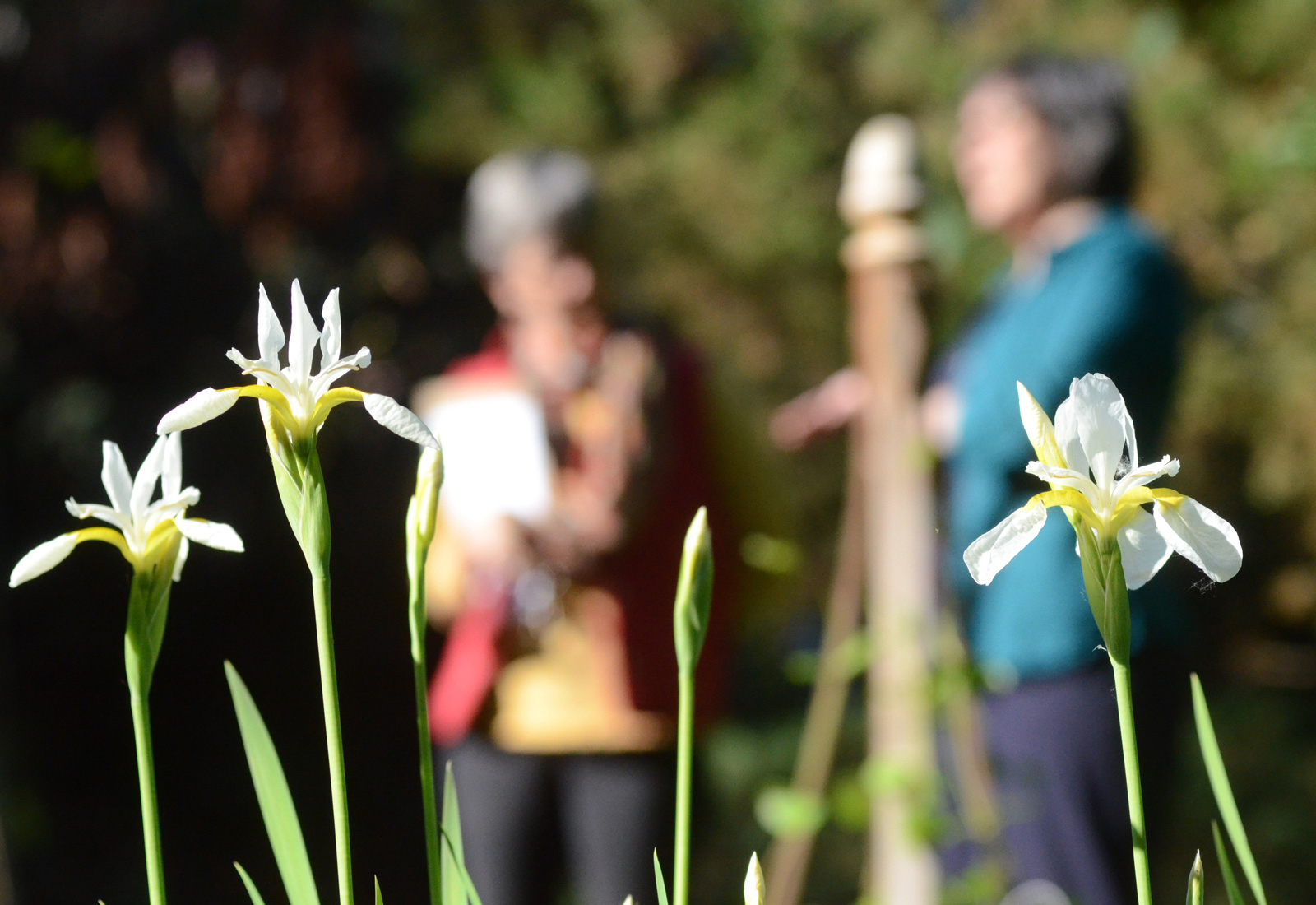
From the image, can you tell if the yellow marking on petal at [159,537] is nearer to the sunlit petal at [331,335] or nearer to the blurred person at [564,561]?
the sunlit petal at [331,335]

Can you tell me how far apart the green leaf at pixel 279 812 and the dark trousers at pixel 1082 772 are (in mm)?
935

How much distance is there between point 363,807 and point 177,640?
1.84ft

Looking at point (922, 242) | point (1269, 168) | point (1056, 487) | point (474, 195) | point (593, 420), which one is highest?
point (1269, 168)

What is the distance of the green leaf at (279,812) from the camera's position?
1.05 ft

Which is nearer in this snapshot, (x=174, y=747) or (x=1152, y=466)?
(x=1152, y=466)

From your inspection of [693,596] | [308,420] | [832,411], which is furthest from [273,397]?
[832,411]

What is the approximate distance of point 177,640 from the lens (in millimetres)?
2680

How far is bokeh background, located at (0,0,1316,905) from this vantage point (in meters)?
2.48

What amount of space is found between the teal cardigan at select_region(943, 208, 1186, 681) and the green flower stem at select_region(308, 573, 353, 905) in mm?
899

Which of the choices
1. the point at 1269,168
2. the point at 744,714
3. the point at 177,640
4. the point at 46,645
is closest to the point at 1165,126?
the point at 1269,168

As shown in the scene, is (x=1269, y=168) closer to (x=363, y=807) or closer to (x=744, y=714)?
(x=744, y=714)

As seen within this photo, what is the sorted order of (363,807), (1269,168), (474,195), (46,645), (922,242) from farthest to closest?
(363,807), (46,645), (1269,168), (474,195), (922,242)

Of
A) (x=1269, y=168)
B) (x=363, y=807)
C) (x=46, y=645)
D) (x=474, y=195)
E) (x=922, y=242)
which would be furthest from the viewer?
(x=363, y=807)

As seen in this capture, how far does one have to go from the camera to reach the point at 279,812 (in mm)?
328
